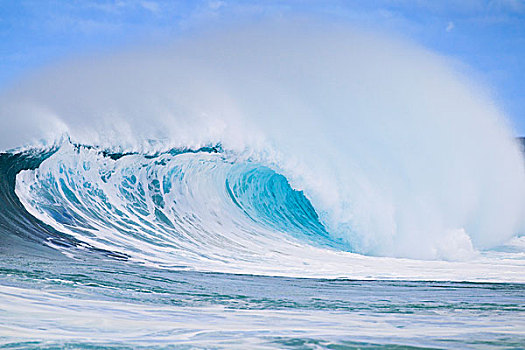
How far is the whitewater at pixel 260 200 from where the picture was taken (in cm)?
338

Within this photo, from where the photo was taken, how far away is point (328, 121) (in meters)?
11.0

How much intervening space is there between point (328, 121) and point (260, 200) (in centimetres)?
200

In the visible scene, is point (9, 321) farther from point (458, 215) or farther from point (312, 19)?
point (312, 19)

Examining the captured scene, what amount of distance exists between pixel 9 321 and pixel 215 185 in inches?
274

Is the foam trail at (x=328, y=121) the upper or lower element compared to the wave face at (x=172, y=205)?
upper

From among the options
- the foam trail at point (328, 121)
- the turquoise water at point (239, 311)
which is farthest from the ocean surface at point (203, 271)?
the foam trail at point (328, 121)

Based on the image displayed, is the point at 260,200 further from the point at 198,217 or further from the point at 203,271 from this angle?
the point at 203,271

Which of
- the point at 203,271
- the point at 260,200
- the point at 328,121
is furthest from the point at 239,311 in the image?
the point at 328,121

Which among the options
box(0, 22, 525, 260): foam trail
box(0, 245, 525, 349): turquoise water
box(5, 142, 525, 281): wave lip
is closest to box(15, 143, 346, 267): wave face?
box(5, 142, 525, 281): wave lip


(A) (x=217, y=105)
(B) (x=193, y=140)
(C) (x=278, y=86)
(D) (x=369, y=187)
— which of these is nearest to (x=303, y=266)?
(D) (x=369, y=187)

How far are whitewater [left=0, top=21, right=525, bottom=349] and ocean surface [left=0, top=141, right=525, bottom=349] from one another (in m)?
0.03

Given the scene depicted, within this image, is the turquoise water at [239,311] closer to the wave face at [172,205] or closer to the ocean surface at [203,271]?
the ocean surface at [203,271]

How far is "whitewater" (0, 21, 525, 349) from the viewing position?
11.1 feet

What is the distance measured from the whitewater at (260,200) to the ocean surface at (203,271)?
0.03 m
